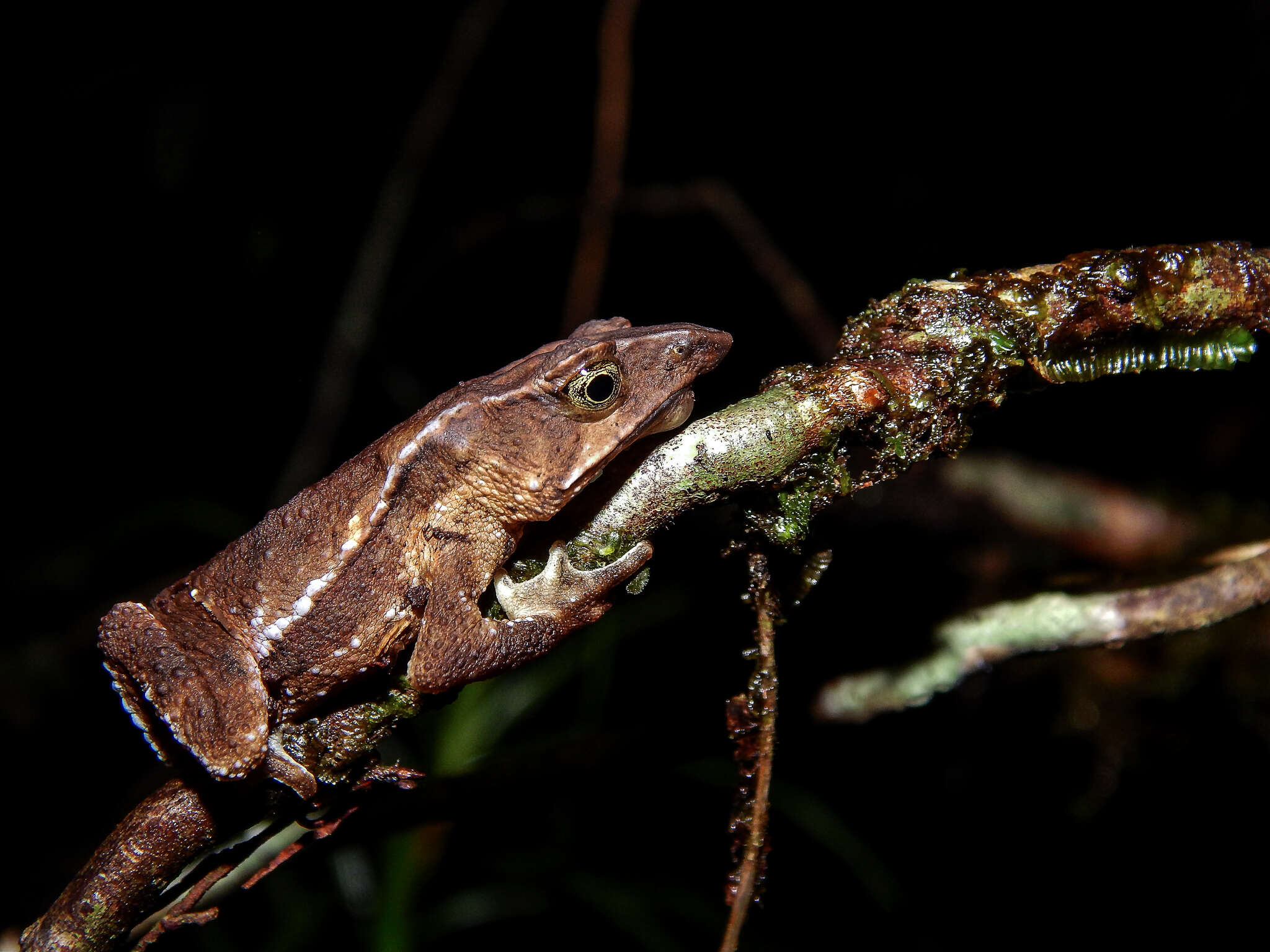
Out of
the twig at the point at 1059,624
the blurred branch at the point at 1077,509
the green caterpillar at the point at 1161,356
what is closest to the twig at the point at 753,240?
the blurred branch at the point at 1077,509

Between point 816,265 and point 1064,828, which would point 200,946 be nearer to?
point 1064,828

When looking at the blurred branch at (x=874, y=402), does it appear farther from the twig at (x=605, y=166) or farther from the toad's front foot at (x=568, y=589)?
the twig at (x=605, y=166)

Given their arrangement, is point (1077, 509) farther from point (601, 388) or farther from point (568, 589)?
point (568, 589)

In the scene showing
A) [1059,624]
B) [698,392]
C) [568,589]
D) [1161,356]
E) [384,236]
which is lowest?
[568,589]

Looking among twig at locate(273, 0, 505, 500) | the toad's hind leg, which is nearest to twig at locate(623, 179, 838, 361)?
twig at locate(273, 0, 505, 500)

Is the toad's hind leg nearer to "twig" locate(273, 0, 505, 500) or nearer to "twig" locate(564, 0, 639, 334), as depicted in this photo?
"twig" locate(273, 0, 505, 500)

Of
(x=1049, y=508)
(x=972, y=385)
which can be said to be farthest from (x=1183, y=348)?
(x=1049, y=508)

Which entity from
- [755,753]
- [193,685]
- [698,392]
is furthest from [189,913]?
[698,392]
